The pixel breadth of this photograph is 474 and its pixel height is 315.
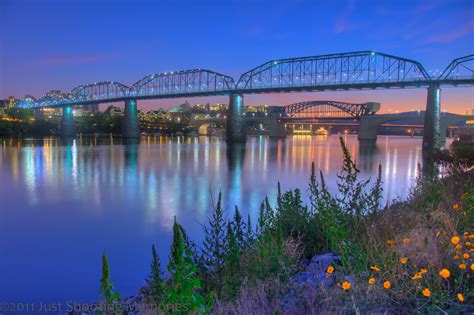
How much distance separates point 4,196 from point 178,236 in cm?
1844

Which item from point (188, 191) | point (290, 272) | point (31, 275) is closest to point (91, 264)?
point (31, 275)

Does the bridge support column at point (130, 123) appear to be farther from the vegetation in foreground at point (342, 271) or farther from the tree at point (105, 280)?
the tree at point (105, 280)

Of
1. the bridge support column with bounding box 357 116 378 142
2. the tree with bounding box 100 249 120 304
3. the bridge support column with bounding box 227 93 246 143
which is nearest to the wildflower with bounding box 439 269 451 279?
the tree with bounding box 100 249 120 304

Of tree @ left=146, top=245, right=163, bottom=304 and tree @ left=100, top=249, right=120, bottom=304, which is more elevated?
tree @ left=100, top=249, right=120, bottom=304

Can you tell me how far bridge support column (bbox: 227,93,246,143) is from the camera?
9244 centimetres

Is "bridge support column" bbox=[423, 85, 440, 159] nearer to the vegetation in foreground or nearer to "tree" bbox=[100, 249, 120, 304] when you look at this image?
the vegetation in foreground

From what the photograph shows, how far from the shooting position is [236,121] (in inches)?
3735

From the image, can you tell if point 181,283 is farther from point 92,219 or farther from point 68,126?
point 68,126

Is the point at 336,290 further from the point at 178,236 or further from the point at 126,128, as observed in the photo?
the point at 126,128

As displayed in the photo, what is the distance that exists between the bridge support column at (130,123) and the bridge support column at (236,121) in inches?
1235

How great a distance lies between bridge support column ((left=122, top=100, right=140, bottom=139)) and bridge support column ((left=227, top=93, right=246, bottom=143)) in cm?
3136

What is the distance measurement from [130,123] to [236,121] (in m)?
37.3

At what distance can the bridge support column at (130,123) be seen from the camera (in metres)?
111

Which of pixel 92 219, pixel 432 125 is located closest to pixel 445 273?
pixel 92 219
